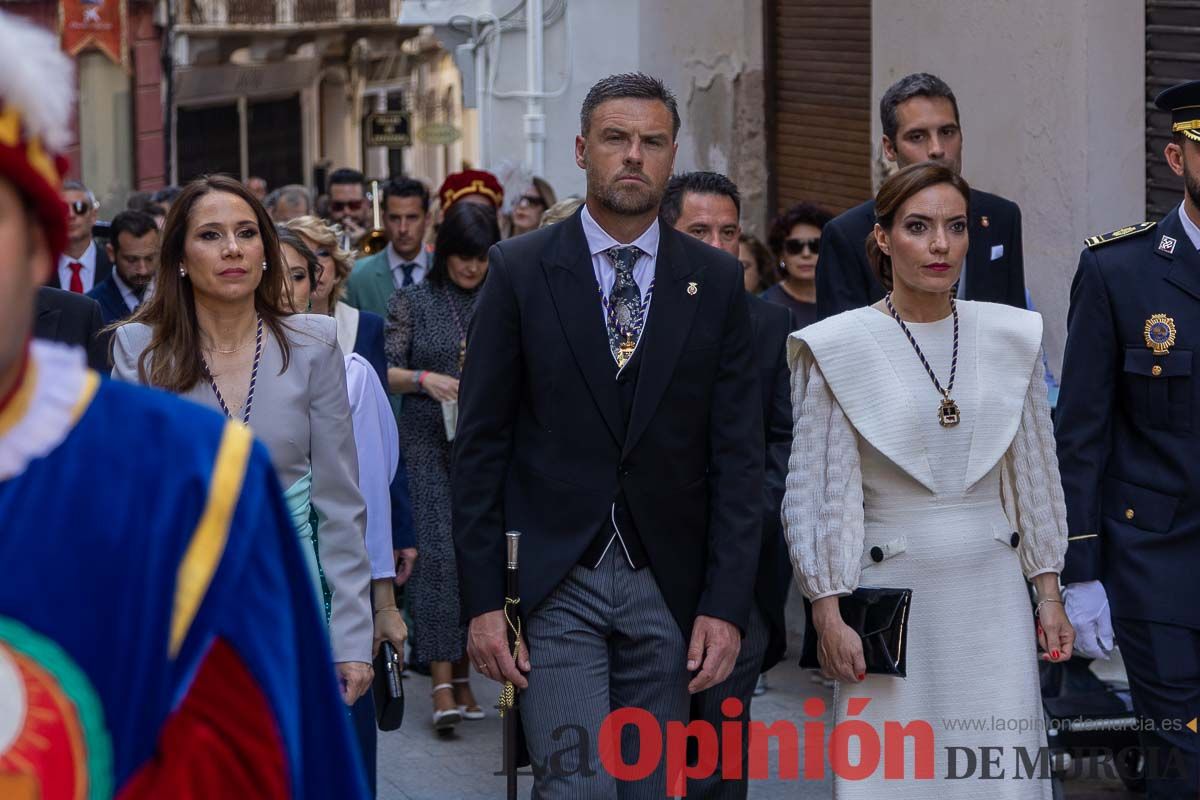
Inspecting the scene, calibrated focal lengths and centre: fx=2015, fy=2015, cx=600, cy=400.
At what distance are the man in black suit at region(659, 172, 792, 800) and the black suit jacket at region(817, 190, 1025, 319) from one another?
7.5 inches

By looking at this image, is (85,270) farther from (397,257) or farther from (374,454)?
(374,454)

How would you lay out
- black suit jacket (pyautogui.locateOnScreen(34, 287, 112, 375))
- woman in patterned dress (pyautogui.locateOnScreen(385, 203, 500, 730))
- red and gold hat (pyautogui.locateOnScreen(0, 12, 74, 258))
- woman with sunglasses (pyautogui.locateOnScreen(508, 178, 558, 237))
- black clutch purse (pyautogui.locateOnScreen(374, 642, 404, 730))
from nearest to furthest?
1. red and gold hat (pyautogui.locateOnScreen(0, 12, 74, 258))
2. black clutch purse (pyautogui.locateOnScreen(374, 642, 404, 730))
3. black suit jacket (pyautogui.locateOnScreen(34, 287, 112, 375))
4. woman in patterned dress (pyautogui.locateOnScreen(385, 203, 500, 730))
5. woman with sunglasses (pyautogui.locateOnScreen(508, 178, 558, 237))

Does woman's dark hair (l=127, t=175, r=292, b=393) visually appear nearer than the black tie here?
Yes

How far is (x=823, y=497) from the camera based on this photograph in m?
5.01

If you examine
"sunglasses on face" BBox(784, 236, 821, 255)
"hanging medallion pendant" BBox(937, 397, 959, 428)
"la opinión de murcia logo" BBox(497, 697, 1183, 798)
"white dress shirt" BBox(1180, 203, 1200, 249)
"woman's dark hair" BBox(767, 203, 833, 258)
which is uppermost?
"woman's dark hair" BBox(767, 203, 833, 258)

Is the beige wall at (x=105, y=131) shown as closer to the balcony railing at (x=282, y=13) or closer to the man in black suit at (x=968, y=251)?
the balcony railing at (x=282, y=13)

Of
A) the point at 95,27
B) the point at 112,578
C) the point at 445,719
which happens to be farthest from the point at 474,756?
the point at 95,27

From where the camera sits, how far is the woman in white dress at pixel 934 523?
4949 millimetres

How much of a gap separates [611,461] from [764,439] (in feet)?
2.34

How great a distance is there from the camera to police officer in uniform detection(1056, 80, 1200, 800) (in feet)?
16.6

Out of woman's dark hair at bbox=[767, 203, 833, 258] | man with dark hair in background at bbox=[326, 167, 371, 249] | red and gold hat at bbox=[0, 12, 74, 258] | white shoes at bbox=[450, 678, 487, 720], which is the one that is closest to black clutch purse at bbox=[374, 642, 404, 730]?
white shoes at bbox=[450, 678, 487, 720]

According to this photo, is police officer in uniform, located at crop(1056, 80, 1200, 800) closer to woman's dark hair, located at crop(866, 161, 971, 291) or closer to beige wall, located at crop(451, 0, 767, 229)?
woman's dark hair, located at crop(866, 161, 971, 291)

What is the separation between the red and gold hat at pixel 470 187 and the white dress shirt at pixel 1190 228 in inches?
230

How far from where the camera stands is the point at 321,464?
496cm
